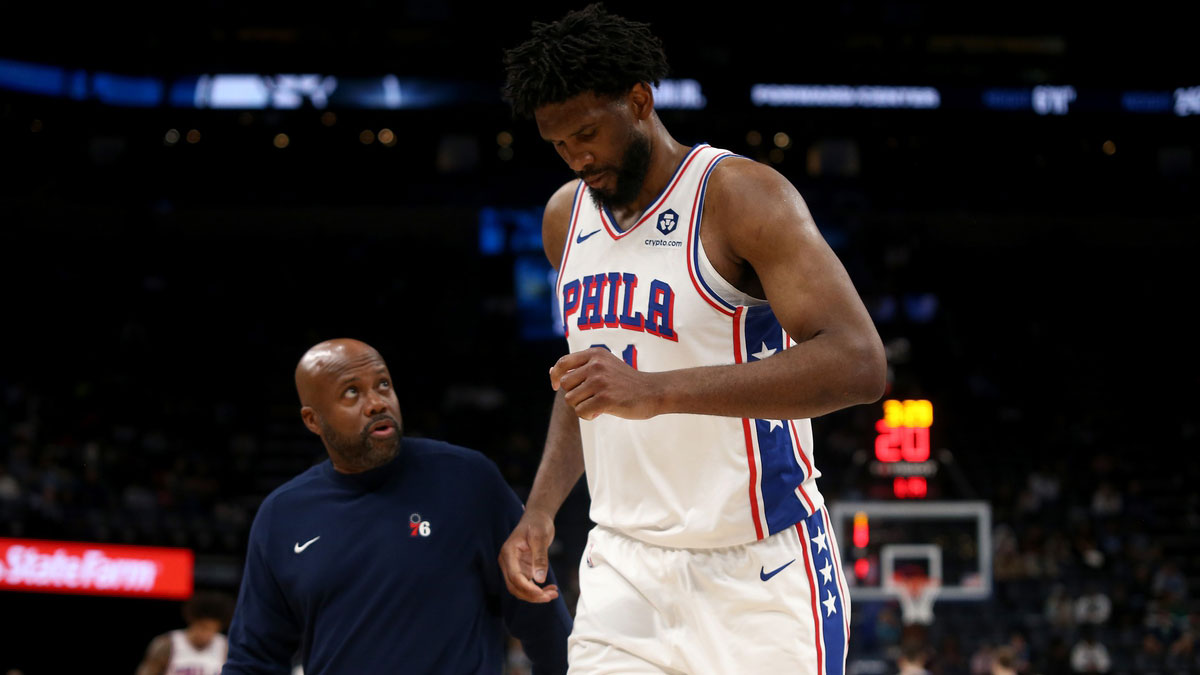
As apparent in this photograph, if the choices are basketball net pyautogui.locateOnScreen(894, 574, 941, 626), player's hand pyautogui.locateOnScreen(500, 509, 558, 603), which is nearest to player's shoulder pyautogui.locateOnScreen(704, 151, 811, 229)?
player's hand pyautogui.locateOnScreen(500, 509, 558, 603)

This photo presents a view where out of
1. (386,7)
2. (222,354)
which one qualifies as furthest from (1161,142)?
(222,354)

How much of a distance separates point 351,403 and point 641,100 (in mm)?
1273

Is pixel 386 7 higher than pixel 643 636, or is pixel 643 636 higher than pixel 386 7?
pixel 386 7


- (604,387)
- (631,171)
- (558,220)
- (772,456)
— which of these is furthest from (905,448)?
(604,387)

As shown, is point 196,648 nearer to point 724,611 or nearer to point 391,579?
point 391,579

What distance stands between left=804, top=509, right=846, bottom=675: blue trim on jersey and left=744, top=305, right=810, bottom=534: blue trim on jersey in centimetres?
6

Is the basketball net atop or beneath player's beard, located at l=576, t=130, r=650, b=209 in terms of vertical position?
beneath

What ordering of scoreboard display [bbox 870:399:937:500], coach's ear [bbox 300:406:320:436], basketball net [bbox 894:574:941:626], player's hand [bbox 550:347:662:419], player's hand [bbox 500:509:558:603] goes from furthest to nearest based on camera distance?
basketball net [bbox 894:574:941:626] < scoreboard display [bbox 870:399:937:500] < coach's ear [bbox 300:406:320:436] < player's hand [bbox 500:509:558:603] < player's hand [bbox 550:347:662:419]

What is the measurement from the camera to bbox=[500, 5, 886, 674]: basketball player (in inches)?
95.0

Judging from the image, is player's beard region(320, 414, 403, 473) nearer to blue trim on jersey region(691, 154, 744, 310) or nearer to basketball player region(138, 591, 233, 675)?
blue trim on jersey region(691, 154, 744, 310)

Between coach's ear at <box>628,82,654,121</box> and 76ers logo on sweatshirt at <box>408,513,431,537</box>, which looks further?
76ers logo on sweatshirt at <box>408,513,431,537</box>

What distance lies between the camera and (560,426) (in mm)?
2977

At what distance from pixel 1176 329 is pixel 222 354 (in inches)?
598

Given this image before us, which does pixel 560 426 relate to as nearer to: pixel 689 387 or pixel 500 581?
pixel 500 581
